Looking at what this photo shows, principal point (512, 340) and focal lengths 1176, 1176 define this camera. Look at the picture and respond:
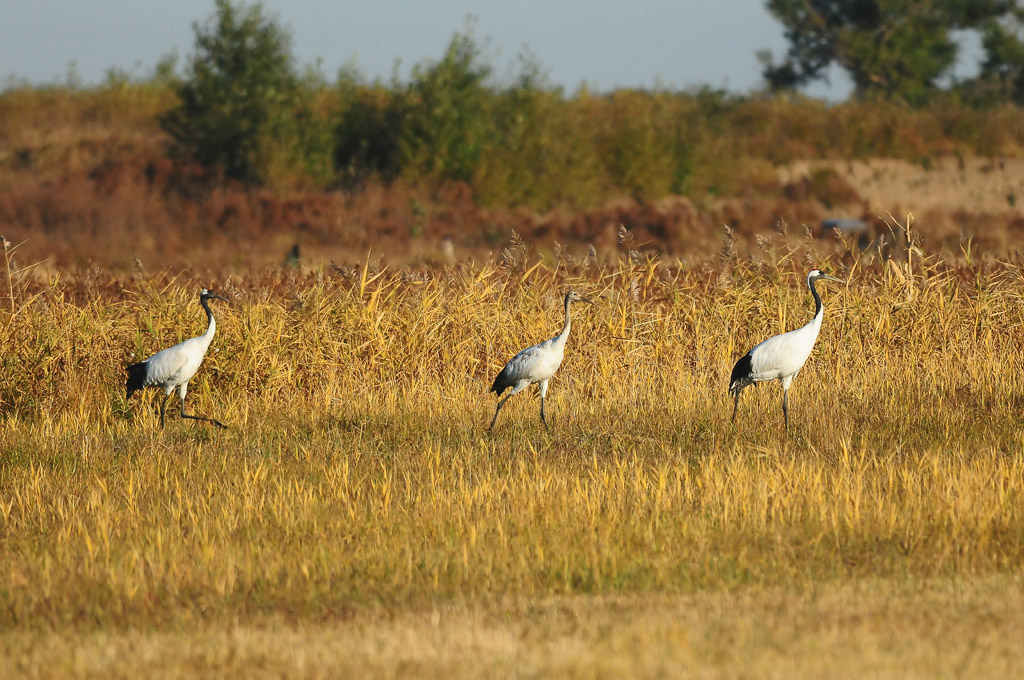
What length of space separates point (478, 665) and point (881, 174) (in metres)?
34.6

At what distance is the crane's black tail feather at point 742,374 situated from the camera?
926 centimetres

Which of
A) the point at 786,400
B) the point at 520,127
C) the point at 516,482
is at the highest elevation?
the point at 520,127

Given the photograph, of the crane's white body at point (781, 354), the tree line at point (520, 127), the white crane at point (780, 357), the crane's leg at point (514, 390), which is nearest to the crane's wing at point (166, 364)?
the crane's leg at point (514, 390)

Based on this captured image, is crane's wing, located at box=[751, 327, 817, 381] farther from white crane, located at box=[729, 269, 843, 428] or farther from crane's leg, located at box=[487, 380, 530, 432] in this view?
crane's leg, located at box=[487, 380, 530, 432]

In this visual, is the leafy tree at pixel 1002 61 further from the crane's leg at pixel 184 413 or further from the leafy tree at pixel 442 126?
the crane's leg at pixel 184 413

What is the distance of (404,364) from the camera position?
11.0 meters

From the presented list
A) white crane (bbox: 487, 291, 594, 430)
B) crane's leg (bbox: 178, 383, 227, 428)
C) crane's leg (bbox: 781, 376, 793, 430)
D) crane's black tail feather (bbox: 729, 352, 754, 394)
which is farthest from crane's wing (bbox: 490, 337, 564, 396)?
crane's leg (bbox: 178, 383, 227, 428)

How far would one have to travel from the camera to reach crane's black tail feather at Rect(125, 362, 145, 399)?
9.47m

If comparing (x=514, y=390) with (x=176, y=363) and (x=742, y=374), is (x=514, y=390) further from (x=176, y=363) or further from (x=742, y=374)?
(x=176, y=363)

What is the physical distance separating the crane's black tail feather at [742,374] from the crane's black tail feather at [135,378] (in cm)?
476

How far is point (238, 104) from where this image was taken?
101 ft

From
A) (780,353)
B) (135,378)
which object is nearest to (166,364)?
(135,378)

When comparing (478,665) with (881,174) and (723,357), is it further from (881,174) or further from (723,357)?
(881,174)

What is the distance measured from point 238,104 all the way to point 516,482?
84.5 feet
